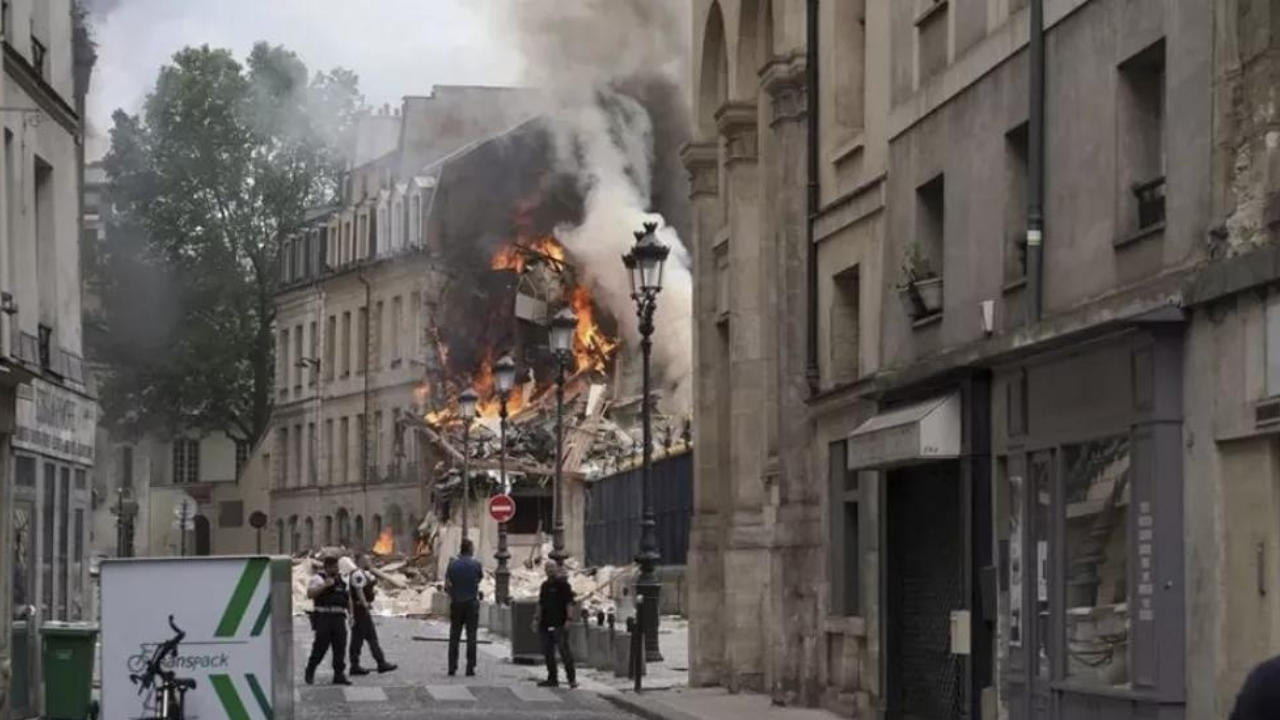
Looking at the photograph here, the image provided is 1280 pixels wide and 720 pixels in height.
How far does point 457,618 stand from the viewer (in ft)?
121

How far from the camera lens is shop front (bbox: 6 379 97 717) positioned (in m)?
26.4

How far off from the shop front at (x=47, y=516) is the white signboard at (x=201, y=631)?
24.4 feet

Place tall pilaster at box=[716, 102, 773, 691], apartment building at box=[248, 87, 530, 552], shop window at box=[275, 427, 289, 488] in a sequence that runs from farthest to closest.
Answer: shop window at box=[275, 427, 289, 488] → apartment building at box=[248, 87, 530, 552] → tall pilaster at box=[716, 102, 773, 691]

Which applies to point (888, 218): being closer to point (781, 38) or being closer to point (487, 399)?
point (781, 38)

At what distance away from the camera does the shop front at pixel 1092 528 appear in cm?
1734

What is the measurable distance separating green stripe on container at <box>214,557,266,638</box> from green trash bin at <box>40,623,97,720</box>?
14.2 feet

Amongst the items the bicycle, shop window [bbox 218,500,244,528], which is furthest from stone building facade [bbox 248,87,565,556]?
the bicycle

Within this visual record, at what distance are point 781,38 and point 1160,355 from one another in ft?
44.2

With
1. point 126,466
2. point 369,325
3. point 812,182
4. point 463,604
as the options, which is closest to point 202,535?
point 126,466

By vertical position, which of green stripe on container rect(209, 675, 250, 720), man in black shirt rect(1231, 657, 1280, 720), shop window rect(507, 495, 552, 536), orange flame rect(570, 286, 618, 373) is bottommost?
green stripe on container rect(209, 675, 250, 720)

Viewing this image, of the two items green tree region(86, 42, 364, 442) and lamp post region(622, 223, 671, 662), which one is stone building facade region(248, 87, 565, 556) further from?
lamp post region(622, 223, 671, 662)

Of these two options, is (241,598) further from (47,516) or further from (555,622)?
(555,622)

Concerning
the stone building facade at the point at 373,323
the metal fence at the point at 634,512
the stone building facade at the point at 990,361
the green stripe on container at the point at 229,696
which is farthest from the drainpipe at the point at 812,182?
the stone building facade at the point at 373,323

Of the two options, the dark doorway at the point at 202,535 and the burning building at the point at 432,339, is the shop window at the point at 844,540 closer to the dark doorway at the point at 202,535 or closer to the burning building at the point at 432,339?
the burning building at the point at 432,339
